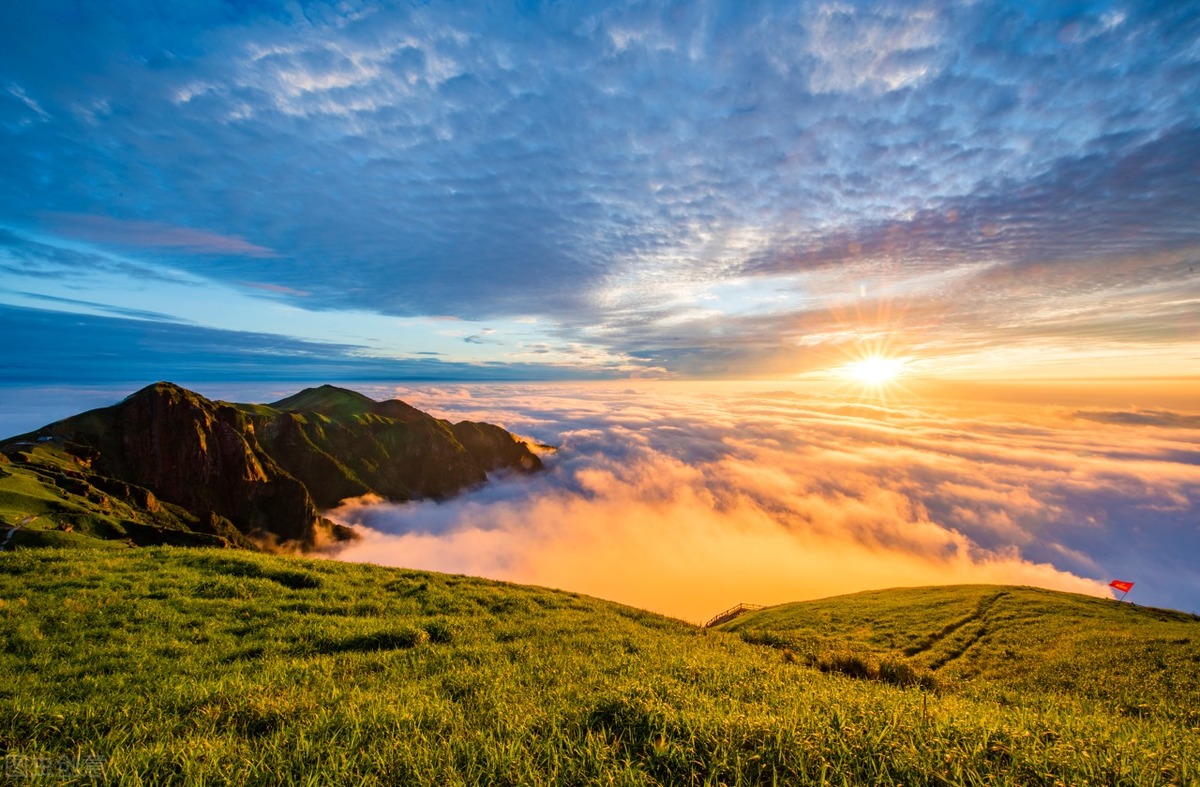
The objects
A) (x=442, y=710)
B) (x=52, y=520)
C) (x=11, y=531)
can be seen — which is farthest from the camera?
(x=52, y=520)

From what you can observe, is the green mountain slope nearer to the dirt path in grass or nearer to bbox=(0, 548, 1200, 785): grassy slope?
bbox=(0, 548, 1200, 785): grassy slope

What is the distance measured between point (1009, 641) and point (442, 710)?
2184 inches

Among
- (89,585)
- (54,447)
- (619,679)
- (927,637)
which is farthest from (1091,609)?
(54,447)

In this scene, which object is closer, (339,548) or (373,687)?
(373,687)

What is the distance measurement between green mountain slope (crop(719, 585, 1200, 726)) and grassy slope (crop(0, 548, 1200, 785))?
10.2 m

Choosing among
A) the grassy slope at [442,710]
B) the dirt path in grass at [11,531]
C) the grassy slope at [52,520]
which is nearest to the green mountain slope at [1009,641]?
the grassy slope at [442,710]

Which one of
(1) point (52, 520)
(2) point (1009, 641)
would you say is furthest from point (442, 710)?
(1) point (52, 520)

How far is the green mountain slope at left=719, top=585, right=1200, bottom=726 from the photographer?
68.2 feet

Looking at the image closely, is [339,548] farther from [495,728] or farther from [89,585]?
[495,728]

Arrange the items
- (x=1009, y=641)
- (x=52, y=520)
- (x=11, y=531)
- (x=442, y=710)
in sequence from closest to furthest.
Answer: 1. (x=442, y=710)
2. (x=11, y=531)
3. (x=1009, y=641)
4. (x=52, y=520)

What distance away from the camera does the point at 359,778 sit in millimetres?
3404

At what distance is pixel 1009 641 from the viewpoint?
40.2m

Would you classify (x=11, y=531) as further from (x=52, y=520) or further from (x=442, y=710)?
(x=442, y=710)

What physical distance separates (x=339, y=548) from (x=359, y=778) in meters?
212
